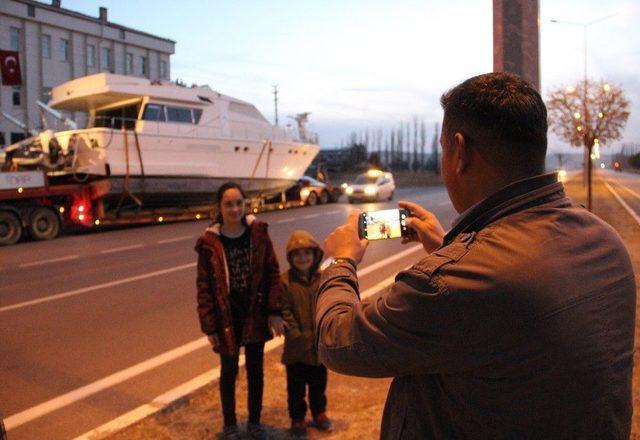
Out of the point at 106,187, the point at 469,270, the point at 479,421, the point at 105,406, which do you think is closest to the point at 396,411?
the point at 479,421

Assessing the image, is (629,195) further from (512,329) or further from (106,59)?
(106,59)

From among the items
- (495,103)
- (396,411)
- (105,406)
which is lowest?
(105,406)

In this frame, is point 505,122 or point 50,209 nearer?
point 505,122

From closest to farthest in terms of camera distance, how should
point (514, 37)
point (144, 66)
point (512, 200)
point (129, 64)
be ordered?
point (512, 200) → point (514, 37) → point (129, 64) → point (144, 66)

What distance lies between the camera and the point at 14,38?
46938 mm

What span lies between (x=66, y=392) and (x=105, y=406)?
61cm

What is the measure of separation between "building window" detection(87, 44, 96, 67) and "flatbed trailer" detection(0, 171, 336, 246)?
34.2 metres

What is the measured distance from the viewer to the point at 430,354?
1567 millimetres

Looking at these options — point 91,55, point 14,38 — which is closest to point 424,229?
point 14,38

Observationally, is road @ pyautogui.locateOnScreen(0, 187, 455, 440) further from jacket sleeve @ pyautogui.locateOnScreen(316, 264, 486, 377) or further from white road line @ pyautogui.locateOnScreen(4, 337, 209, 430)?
jacket sleeve @ pyautogui.locateOnScreen(316, 264, 486, 377)

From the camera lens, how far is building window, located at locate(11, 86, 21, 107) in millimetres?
46344

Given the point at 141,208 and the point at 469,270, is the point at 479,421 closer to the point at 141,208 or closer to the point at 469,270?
the point at 469,270

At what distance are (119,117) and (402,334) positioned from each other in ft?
71.2

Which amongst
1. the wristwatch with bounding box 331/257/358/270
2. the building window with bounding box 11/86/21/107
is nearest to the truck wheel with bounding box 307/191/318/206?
the building window with bounding box 11/86/21/107
